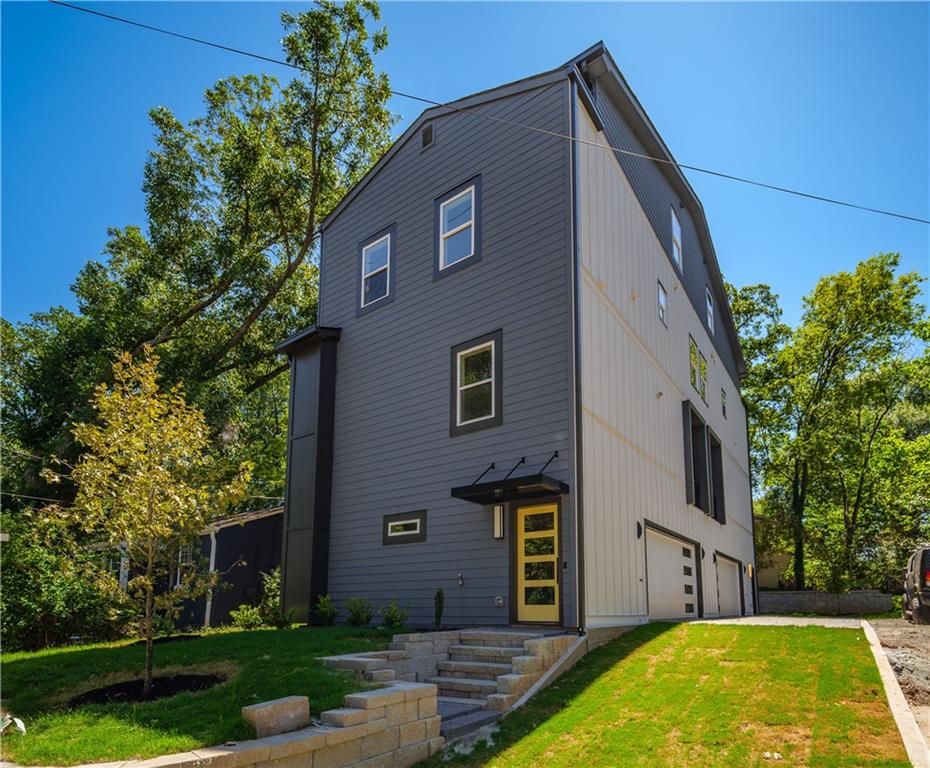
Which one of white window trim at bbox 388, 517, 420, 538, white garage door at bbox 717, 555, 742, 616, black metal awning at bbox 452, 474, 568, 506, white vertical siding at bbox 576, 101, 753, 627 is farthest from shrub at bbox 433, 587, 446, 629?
white garage door at bbox 717, 555, 742, 616

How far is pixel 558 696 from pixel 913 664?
4.21 metres

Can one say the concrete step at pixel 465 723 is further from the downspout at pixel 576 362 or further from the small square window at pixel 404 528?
the small square window at pixel 404 528

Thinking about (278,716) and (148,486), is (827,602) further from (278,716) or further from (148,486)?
(148,486)

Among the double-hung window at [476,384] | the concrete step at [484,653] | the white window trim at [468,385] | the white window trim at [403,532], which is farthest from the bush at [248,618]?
the concrete step at [484,653]

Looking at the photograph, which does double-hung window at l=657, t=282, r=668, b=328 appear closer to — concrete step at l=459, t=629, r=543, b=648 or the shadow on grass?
the shadow on grass

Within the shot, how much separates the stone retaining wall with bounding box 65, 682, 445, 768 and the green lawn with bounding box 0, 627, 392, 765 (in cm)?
36

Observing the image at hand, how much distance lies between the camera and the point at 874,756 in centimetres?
574

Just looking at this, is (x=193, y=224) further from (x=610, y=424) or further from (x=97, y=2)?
(x=610, y=424)

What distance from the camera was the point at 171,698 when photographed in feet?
22.4

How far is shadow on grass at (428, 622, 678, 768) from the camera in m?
6.62

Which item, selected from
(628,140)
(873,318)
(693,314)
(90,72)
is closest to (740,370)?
(873,318)

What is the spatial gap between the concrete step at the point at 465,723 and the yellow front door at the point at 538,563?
261 cm

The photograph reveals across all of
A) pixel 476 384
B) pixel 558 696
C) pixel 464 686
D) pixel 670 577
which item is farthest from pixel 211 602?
pixel 558 696

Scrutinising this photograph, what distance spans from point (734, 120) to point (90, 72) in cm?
1314
